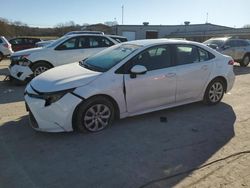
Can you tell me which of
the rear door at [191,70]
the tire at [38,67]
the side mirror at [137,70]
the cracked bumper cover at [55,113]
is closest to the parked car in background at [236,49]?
the tire at [38,67]

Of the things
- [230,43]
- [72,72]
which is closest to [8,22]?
[230,43]

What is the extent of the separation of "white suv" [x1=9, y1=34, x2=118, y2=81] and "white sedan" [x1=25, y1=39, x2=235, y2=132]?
160 inches

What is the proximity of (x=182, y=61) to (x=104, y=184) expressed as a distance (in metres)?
3.59

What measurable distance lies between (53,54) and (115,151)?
659 cm

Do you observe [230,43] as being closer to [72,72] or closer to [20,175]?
[72,72]

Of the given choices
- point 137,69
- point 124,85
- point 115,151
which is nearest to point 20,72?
point 124,85

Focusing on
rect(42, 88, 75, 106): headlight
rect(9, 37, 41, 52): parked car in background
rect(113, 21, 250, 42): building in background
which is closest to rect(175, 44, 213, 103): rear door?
rect(42, 88, 75, 106): headlight

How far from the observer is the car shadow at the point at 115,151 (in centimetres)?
388

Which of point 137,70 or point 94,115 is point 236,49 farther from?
point 94,115

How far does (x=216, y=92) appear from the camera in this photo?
23.7 feet

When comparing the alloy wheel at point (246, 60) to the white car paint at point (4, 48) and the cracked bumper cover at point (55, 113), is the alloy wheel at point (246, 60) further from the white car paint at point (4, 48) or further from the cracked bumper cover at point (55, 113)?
the cracked bumper cover at point (55, 113)

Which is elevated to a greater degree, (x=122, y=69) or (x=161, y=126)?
(x=122, y=69)

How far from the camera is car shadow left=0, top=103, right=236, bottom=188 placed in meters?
3.88

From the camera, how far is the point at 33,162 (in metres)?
4.29
